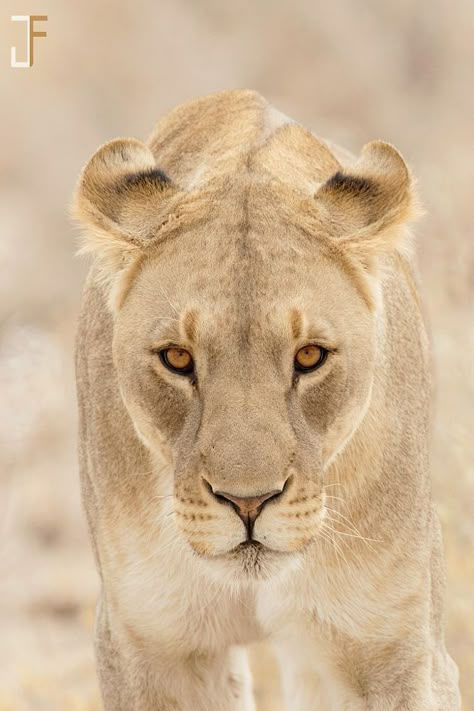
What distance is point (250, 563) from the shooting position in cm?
254

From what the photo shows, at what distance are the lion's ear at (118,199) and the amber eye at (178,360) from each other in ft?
0.86

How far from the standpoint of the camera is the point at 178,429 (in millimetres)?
2639

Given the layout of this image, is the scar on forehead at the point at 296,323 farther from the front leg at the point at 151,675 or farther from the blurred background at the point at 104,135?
the blurred background at the point at 104,135

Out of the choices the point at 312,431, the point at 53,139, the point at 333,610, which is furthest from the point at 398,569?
the point at 53,139

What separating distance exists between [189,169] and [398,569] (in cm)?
95

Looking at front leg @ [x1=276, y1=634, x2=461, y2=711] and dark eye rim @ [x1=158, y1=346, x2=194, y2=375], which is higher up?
dark eye rim @ [x1=158, y1=346, x2=194, y2=375]

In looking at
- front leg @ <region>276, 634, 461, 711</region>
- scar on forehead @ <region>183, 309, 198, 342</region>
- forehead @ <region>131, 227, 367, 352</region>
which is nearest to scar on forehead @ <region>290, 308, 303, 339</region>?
forehead @ <region>131, 227, 367, 352</region>

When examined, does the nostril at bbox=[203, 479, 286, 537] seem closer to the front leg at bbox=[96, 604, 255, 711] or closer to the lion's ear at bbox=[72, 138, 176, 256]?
the lion's ear at bbox=[72, 138, 176, 256]

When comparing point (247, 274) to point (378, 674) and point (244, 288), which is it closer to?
point (244, 288)

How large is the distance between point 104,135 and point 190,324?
20.8 ft

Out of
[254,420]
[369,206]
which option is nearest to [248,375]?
[254,420]

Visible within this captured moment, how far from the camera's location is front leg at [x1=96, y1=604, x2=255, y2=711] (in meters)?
3.09

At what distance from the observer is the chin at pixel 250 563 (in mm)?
2531

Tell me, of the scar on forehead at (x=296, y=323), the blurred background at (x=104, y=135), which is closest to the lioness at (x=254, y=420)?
the scar on forehead at (x=296, y=323)
